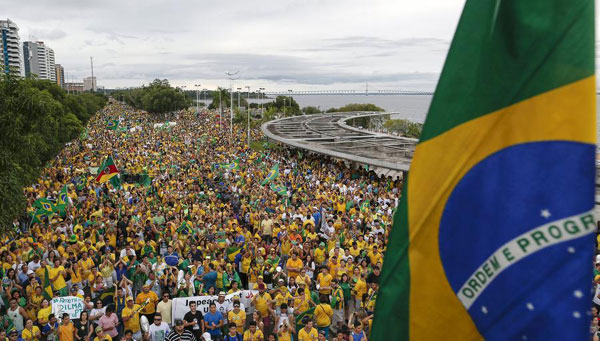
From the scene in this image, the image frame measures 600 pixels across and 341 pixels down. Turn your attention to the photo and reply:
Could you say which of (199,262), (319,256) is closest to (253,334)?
(199,262)

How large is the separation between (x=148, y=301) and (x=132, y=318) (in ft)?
1.42

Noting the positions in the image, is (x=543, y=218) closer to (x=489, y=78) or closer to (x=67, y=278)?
(x=489, y=78)

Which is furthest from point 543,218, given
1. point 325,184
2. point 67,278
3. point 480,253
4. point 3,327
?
point 325,184

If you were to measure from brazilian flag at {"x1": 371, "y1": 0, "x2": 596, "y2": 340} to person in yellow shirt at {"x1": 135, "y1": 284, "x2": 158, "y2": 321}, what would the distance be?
8262 mm

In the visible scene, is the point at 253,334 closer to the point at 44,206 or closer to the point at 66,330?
the point at 66,330

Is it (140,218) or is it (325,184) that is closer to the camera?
(140,218)

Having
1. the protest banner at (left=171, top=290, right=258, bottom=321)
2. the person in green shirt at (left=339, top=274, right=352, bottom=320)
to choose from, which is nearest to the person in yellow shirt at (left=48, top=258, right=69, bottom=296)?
the protest banner at (left=171, top=290, right=258, bottom=321)

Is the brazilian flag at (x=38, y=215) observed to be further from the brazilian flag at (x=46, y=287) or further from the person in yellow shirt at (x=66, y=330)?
the person in yellow shirt at (x=66, y=330)

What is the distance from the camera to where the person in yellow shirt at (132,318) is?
9.59 meters

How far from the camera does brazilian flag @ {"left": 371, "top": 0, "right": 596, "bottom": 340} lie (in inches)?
83.7

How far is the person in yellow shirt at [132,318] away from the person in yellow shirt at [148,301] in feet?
0.68

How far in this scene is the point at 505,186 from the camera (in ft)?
7.45

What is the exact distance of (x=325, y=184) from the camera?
83.4ft

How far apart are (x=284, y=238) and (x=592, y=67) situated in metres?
12.3
